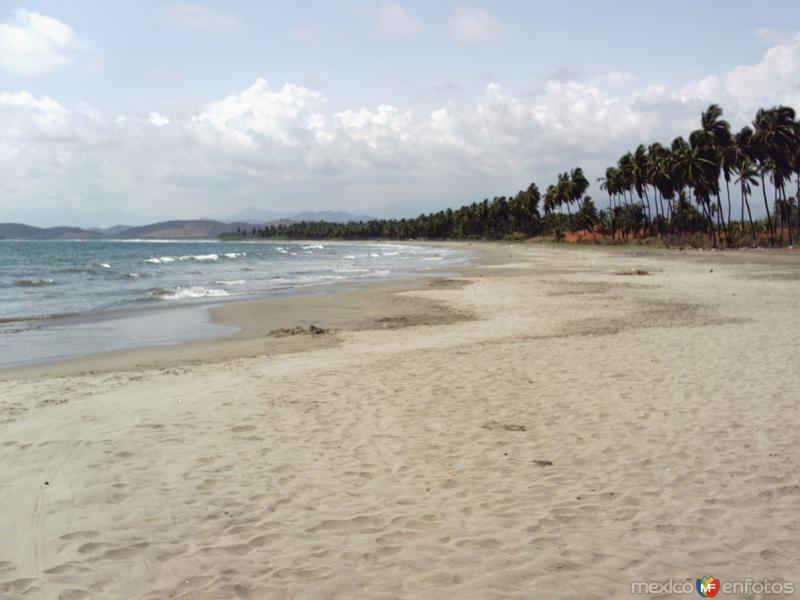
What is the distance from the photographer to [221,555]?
423 centimetres

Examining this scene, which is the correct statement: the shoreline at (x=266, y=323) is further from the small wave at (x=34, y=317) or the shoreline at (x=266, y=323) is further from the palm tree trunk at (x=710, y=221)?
the palm tree trunk at (x=710, y=221)

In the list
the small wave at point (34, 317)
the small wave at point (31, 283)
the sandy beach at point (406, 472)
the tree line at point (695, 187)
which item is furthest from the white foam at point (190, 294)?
the tree line at point (695, 187)

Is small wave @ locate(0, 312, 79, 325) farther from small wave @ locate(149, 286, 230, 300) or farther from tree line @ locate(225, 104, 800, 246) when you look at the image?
tree line @ locate(225, 104, 800, 246)

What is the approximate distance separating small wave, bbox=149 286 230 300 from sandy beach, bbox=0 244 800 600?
14818 millimetres

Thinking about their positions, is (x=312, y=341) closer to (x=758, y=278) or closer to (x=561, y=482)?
(x=561, y=482)

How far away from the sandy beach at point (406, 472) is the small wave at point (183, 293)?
583 inches

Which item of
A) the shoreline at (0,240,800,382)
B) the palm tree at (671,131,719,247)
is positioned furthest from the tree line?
the shoreline at (0,240,800,382)

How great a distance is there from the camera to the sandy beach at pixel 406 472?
400 centimetres

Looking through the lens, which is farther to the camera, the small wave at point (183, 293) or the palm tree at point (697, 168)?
the palm tree at point (697, 168)

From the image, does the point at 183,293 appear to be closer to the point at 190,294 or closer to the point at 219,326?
the point at 190,294

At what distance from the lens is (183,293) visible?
91.7 ft

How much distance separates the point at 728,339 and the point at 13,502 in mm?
11828

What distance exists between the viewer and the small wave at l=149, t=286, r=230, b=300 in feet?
87.2

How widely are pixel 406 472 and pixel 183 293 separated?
2439 centimetres
